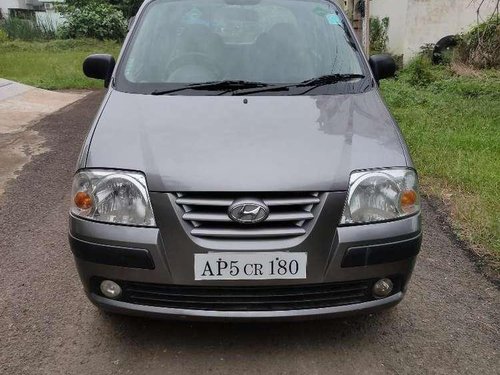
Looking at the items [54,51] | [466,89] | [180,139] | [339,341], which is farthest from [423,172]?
[54,51]

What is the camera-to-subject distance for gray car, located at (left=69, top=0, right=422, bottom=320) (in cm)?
228

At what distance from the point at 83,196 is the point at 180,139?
0.51 metres

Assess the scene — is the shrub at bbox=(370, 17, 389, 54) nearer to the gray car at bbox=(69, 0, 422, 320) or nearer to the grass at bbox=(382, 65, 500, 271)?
the grass at bbox=(382, 65, 500, 271)

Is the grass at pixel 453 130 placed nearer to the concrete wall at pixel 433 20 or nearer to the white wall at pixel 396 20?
the concrete wall at pixel 433 20

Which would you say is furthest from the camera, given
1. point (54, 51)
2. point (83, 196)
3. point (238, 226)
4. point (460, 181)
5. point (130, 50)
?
point (54, 51)

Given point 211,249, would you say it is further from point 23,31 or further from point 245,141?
point 23,31

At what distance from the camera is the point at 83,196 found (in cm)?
245

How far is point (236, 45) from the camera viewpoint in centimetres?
347

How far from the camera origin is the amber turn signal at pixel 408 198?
247 cm

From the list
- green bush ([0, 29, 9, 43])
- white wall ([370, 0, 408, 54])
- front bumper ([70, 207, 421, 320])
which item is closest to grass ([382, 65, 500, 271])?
front bumper ([70, 207, 421, 320])

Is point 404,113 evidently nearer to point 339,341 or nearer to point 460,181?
point 460,181

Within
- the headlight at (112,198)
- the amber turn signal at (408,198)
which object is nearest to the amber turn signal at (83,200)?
the headlight at (112,198)

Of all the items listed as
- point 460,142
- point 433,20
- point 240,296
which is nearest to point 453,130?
point 460,142

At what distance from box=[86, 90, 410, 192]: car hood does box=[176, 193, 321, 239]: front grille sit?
0.05 metres
